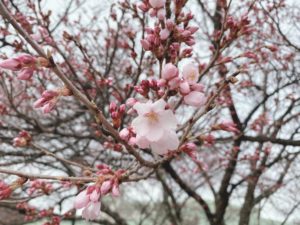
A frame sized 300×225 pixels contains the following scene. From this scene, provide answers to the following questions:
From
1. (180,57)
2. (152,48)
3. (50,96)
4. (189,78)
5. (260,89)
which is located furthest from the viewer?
(260,89)

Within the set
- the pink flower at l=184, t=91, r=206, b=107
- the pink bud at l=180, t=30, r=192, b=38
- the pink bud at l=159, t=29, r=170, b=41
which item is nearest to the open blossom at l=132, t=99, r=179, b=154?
the pink flower at l=184, t=91, r=206, b=107

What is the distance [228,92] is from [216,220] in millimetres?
2164

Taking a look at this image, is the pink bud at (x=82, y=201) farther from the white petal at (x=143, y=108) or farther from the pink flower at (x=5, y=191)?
the white petal at (x=143, y=108)

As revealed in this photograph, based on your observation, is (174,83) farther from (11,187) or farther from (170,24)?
(11,187)

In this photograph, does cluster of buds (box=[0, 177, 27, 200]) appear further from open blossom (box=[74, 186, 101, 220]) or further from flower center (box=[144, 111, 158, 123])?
flower center (box=[144, 111, 158, 123])

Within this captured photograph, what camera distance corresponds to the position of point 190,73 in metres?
1.88

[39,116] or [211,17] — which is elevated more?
[211,17]

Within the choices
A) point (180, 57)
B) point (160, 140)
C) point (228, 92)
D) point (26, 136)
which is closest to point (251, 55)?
point (180, 57)

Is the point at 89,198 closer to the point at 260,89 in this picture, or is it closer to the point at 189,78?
the point at 189,78

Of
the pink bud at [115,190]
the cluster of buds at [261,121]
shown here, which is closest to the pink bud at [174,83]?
the pink bud at [115,190]

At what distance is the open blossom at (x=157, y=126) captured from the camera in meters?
1.72

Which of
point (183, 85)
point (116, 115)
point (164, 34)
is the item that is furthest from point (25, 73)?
point (164, 34)

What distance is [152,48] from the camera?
215 cm

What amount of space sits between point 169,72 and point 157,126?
25 cm
